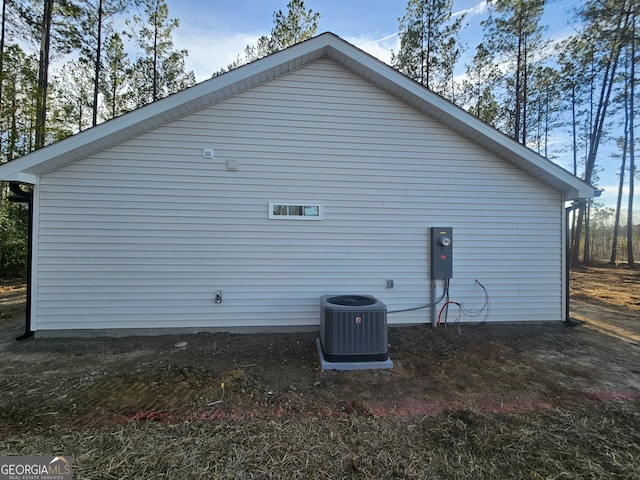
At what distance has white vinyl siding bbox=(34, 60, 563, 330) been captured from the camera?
4.09 m

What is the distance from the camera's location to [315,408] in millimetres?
2467

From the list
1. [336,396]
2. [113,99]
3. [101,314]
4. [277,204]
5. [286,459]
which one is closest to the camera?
[286,459]

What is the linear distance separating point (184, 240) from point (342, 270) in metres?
2.62

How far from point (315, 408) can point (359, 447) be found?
0.59 metres

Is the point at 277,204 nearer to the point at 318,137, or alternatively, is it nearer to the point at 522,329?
the point at 318,137

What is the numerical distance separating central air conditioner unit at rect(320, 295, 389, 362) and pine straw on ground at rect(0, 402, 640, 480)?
929 millimetres

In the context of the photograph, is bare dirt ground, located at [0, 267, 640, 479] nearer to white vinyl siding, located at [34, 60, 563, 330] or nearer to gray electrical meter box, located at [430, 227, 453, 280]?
white vinyl siding, located at [34, 60, 563, 330]

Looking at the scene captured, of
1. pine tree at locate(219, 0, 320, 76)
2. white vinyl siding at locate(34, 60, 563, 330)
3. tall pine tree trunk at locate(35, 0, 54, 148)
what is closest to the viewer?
white vinyl siding at locate(34, 60, 563, 330)

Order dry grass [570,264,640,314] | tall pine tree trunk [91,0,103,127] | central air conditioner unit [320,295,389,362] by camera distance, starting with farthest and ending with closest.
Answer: tall pine tree trunk [91,0,103,127], dry grass [570,264,640,314], central air conditioner unit [320,295,389,362]

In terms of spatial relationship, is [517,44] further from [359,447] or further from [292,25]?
[359,447]

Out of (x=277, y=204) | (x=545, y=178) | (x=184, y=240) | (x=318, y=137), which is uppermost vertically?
(x=318, y=137)

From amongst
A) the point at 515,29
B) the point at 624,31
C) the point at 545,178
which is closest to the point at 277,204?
the point at 545,178

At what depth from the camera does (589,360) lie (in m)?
3.53

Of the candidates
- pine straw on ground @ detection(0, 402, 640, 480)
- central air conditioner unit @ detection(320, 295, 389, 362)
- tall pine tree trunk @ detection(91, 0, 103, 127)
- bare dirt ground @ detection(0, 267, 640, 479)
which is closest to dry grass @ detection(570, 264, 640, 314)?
bare dirt ground @ detection(0, 267, 640, 479)
